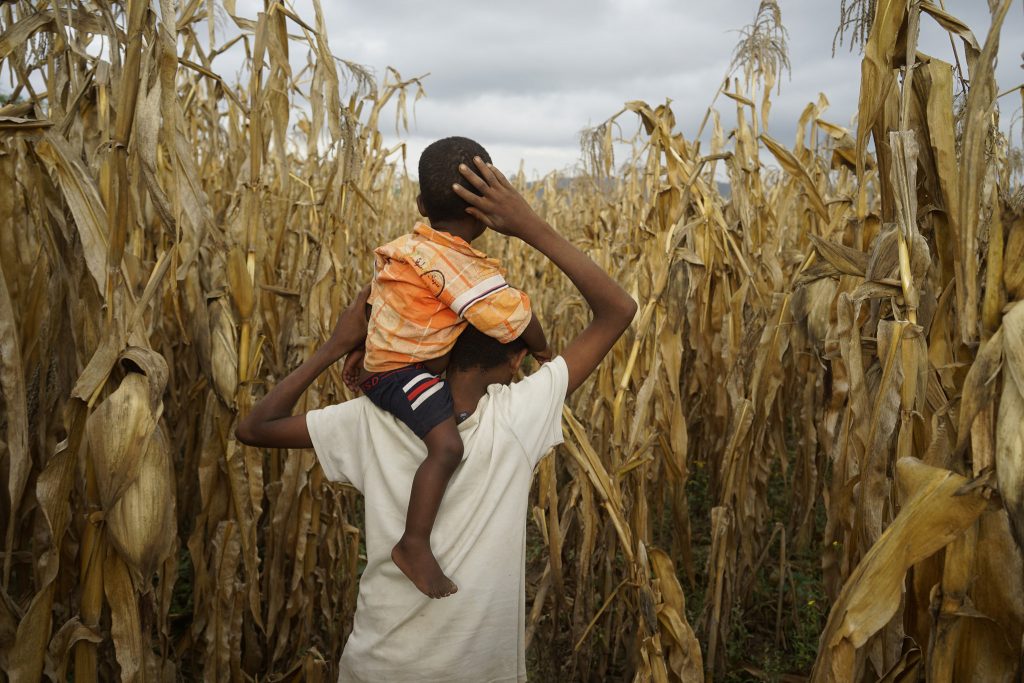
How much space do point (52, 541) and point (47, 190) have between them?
70 cm

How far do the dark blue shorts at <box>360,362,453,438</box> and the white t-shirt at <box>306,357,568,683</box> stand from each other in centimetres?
6

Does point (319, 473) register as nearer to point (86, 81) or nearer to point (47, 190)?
point (47, 190)

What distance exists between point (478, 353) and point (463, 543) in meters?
0.34

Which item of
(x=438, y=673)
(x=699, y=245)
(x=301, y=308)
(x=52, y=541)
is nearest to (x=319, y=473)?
(x=301, y=308)

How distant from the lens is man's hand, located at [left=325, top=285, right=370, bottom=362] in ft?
4.80

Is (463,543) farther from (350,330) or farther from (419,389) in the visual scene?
(350,330)

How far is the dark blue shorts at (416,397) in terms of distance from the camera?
1264mm

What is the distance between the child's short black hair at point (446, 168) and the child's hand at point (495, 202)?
0.02 meters

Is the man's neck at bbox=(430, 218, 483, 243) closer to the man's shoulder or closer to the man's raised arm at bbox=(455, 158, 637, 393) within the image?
the man's raised arm at bbox=(455, 158, 637, 393)

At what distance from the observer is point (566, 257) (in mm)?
1324

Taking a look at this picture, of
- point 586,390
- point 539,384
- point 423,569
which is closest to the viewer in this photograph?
point 423,569

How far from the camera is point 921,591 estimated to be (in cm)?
127

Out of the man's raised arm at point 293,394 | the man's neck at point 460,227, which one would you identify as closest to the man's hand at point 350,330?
the man's raised arm at point 293,394

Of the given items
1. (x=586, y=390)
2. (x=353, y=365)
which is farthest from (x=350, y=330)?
(x=586, y=390)
